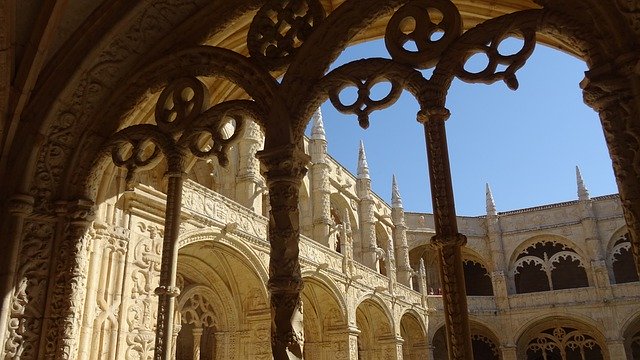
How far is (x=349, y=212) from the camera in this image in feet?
65.3

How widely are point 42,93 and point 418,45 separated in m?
2.98

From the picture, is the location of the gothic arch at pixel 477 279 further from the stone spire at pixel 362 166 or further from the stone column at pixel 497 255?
the stone spire at pixel 362 166

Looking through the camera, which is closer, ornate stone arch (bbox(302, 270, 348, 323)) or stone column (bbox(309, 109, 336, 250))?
ornate stone arch (bbox(302, 270, 348, 323))

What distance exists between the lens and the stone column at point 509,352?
20844 mm

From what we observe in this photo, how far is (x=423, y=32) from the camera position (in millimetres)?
3951

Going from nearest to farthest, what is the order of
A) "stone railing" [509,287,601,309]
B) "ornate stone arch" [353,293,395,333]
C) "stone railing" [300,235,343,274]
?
"stone railing" [300,235,343,274] < "ornate stone arch" [353,293,395,333] < "stone railing" [509,287,601,309]

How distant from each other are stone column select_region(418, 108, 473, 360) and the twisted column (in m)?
1.89

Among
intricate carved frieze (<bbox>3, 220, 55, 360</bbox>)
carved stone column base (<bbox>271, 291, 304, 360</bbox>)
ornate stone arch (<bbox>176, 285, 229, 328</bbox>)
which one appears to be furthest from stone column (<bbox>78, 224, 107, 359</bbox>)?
ornate stone arch (<bbox>176, 285, 229, 328</bbox>)

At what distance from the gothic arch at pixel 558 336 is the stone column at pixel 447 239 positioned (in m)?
19.4

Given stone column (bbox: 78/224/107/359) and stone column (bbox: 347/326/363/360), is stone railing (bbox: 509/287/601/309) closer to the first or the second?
stone column (bbox: 347/326/363/360)

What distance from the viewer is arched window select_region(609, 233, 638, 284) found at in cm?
2194

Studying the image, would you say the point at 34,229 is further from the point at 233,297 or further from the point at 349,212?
the point at 349,212

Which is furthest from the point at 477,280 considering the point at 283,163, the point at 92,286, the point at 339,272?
the point at 283,163

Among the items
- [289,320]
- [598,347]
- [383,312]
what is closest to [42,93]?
[289,320]
